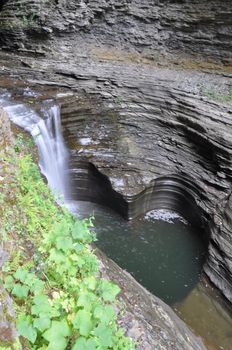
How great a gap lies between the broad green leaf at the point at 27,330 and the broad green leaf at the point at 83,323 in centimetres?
27

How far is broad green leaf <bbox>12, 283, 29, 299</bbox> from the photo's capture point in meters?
2.59

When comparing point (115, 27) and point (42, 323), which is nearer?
point (42, 323)

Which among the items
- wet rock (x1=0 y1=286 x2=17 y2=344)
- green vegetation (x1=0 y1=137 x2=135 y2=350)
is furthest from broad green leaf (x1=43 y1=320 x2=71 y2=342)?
wet rock (x1=0 y1=286 x2=17 y2=344)

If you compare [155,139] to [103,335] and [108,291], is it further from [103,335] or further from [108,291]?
[103,335]

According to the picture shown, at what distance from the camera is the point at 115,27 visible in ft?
39.1

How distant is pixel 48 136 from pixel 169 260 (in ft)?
13.2

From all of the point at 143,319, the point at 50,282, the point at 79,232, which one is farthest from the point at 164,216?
the point at 50,282

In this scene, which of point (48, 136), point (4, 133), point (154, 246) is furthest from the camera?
point (48, 136)

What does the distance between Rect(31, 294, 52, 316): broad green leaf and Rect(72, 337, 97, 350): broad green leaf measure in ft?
1.06

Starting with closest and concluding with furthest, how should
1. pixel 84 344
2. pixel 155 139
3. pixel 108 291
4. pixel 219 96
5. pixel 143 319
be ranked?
pixel 84 344 < pixel 108 291 < pixel 143 319 < pixel 219 96 < pixel 155 139

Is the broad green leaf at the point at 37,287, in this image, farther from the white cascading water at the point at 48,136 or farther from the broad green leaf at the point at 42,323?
the white cascading water at the point at 48,136

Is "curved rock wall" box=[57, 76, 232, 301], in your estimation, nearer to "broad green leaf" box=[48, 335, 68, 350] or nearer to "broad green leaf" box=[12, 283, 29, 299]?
"broad green leaf" box=[12, 283, 29, 299]

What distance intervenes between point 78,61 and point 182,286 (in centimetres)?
736

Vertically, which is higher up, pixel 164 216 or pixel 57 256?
pixel 164 216
